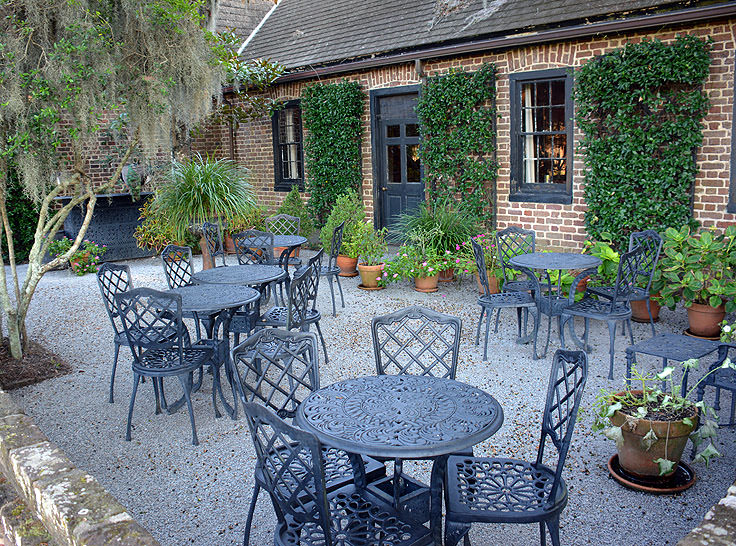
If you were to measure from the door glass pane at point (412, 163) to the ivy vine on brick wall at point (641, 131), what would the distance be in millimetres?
2963

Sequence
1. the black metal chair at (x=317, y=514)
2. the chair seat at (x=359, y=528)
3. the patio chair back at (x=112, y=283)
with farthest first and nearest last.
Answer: the patio chair back at (x=112, y=283), the chair seat at (x=359, y=528), the black metal chair at (x=317, y=514)

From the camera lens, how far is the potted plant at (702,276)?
5.43 meters

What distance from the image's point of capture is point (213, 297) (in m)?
4.55

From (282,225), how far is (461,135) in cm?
278

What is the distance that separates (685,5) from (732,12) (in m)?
0.72

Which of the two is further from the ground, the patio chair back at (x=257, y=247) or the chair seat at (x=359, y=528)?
the patio chair back at (x=257, y=247)

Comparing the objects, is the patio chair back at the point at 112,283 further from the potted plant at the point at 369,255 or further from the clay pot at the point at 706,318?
the clay pot at the point at 706,318

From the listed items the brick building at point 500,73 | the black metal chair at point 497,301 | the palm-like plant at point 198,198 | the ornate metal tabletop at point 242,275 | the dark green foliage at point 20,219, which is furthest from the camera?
the dark green foliage at point 20,219

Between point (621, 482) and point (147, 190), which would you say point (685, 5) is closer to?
point (621, 482)

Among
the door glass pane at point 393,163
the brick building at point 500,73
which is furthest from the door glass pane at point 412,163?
the door glass pane at point 393,163

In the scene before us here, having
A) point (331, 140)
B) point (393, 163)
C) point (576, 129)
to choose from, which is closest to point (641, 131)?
point (576, 129)

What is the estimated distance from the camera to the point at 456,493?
249 cm

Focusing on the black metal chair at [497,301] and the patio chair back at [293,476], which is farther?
the black metal chair at [497,301]

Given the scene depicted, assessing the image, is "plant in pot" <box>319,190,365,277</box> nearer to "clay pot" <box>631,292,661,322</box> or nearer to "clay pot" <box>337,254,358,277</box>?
"clay pot" <box>337,254,358,277</box>
